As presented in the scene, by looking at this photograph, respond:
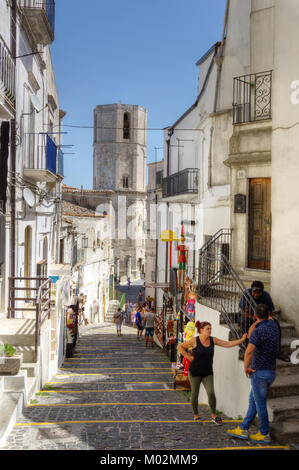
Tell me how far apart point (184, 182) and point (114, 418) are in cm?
1422

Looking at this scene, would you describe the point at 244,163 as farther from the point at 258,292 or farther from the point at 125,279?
the point at 125,279

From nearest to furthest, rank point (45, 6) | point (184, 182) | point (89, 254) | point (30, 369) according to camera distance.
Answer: point (30, 369)
point (45, 6)
point (184, 182)
point (89, 254)

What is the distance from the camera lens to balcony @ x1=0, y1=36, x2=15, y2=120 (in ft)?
28.5

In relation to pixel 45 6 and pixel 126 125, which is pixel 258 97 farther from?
pixel 126 125

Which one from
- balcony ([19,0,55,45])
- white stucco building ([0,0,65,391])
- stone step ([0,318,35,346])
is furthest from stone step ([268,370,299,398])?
balcony ([19,0,55,45])

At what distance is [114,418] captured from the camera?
6.61 metres

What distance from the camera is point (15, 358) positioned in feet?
23.5

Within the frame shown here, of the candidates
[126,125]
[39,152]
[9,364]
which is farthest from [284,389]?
[126,125]

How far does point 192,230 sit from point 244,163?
10365 mm

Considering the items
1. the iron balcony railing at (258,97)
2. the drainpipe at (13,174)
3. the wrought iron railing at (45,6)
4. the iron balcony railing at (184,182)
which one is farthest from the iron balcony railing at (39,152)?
the iron balcony railing at (184,182)

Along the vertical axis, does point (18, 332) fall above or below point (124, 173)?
below

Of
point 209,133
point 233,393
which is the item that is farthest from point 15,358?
point 209,133

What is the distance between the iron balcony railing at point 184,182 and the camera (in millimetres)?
19031

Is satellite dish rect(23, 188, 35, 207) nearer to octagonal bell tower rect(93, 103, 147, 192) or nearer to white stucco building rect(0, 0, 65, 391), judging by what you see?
white stucco building rect(0, 0, 65, 391)
